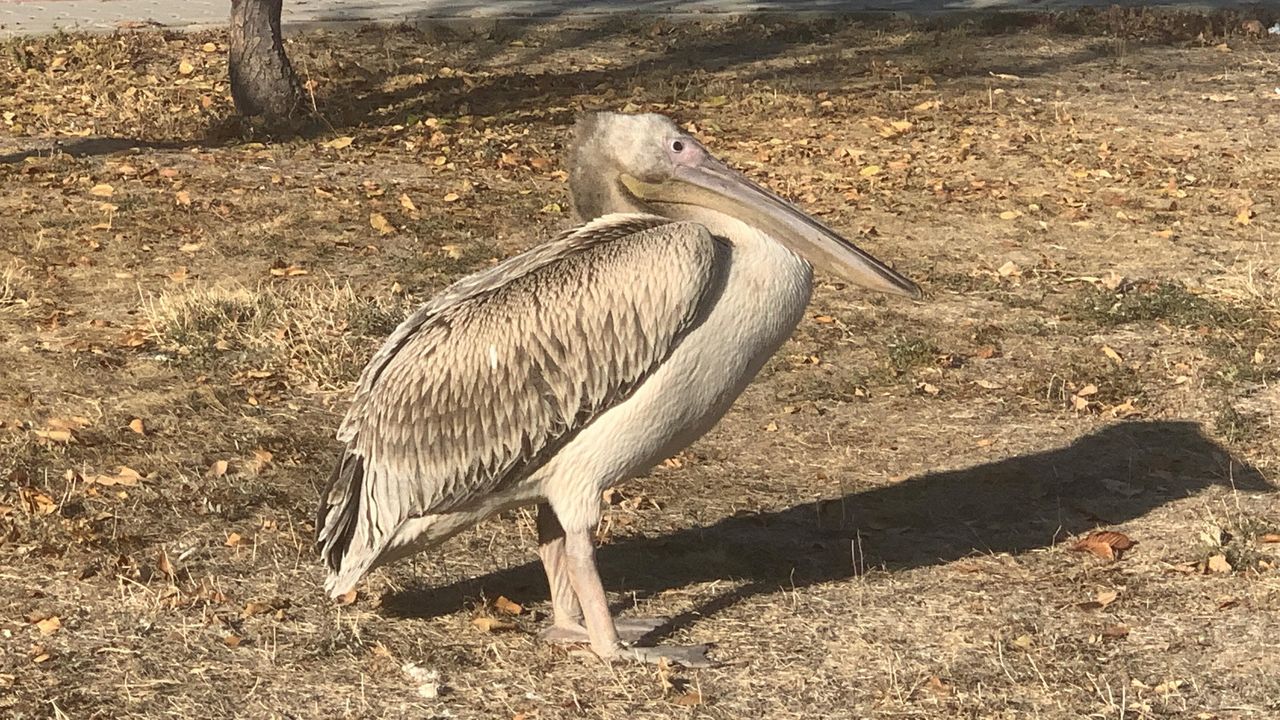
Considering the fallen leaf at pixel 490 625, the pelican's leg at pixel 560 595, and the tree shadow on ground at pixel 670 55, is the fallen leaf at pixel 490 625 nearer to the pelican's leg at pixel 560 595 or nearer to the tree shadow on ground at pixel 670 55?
the pelican's leg at pixel 560 595

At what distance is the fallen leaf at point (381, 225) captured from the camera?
8922 mm

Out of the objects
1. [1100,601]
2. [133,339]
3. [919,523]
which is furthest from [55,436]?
[1100,601]

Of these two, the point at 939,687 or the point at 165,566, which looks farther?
the point at 165,566

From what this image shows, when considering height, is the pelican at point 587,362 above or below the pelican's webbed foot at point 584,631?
above

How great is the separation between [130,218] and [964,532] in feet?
17.2

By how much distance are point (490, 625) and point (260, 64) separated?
691 cm

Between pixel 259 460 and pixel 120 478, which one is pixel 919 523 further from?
pixel 120 478

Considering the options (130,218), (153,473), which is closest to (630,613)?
(153,473)

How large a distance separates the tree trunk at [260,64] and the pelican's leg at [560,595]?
6833mm

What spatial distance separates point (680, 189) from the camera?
4688 mm

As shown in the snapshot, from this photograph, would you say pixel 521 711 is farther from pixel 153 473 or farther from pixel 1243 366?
pixel 1243 366

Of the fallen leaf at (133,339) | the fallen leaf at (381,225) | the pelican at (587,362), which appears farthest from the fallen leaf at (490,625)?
the fallen leaf at (381,225)

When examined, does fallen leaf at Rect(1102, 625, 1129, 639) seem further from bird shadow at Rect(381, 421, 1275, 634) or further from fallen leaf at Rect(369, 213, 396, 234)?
fallen leaf at Rect(369, 213, 396, 234)

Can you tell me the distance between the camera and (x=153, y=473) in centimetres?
583
